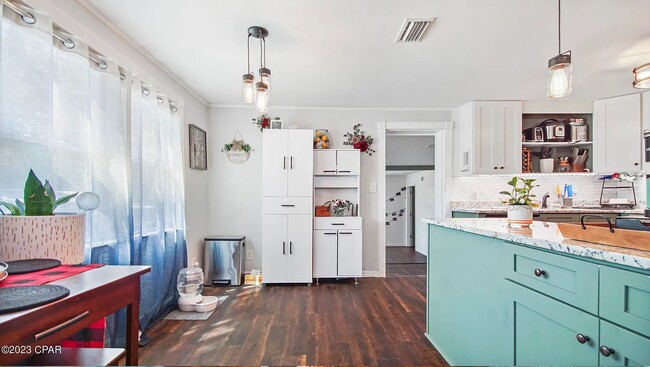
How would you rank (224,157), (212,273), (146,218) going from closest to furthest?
(146,218) < (212,273) < (224,157)

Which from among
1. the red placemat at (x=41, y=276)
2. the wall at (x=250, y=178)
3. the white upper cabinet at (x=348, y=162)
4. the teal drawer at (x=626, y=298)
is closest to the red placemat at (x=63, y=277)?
the red placemat at (x=41, y=276)

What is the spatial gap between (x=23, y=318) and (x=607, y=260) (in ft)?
5.52

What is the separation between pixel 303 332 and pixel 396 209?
583cm

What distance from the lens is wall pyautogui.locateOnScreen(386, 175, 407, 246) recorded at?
7.57 m

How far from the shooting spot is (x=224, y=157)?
4109mm

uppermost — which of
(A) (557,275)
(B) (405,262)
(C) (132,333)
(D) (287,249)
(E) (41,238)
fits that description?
(E) (41,238)

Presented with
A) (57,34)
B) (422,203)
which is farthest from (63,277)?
(422,203)

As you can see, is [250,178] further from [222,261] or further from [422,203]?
[422,203]

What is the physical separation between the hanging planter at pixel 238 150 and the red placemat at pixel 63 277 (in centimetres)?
292

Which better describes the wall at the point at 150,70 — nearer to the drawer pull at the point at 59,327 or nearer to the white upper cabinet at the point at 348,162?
the drawer pull at the point at 59,327

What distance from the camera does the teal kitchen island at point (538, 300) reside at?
0.88 metres

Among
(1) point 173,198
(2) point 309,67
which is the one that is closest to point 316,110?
(2) point 309,67

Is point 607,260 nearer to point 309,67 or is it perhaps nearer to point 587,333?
point 587,333

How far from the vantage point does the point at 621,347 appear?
0.89 meters
